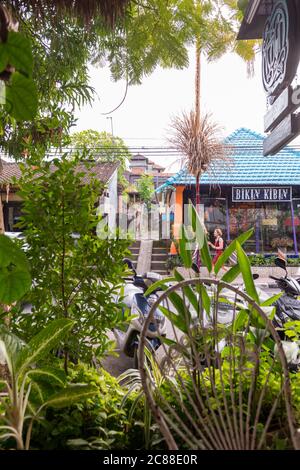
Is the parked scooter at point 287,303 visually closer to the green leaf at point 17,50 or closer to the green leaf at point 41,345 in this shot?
the green leaf at point 41,345

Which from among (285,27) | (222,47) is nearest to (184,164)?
(222,47)

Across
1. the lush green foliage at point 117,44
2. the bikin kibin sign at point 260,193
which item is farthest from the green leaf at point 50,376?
the bikin kibin sign at point 260,193

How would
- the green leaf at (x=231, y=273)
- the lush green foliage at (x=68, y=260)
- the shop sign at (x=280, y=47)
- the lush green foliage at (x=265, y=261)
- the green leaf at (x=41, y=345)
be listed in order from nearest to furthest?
1. the green leaf at (x=41, y=345)
2. the green leaf at (x=231, y=273)
3. the lush green foliage at (x=68, y=260)
4. the shop sign at (x=280, y=47)
5. the lush green foliage at (x=265, y=261)

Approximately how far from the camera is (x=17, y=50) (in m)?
0.51

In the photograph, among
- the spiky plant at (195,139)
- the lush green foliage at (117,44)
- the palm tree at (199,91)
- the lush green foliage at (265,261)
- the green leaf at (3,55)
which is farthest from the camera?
the lush green foliage at (265,261)

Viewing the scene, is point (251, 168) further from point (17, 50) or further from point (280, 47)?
point (17, 50)

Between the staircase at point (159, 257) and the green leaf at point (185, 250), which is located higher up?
the green leaf at point (185, 250)

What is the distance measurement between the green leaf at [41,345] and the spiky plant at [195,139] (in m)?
2.43

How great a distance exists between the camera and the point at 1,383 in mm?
752

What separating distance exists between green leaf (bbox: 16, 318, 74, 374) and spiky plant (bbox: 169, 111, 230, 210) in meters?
2.43

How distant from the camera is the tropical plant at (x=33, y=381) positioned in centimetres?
71

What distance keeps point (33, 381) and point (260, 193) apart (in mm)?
5602

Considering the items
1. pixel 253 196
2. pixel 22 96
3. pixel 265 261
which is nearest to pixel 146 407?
pixel 22 96

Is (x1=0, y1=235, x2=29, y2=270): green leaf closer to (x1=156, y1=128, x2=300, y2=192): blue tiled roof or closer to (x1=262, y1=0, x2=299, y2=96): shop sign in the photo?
(x1=262, y1=0, x2=299, y2=96): shop sign
